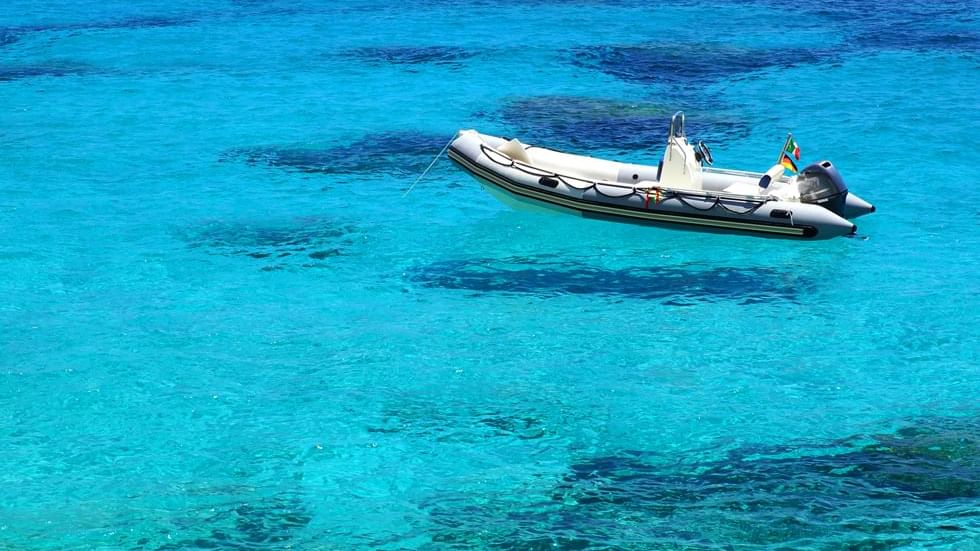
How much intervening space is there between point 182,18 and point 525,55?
1135 cm

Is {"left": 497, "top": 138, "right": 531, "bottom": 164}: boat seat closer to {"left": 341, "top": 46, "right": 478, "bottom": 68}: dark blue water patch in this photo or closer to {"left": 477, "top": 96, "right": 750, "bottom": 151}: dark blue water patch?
{"left": 477, "top": 96, "right": 750, "bottom": 151}: dark blue water patch

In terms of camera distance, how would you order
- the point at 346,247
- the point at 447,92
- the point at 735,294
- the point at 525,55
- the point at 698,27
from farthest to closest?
the point at 698,27 < the point at 525,55 < the point at 447,92 < the point at 346,247 < the point at 735,294

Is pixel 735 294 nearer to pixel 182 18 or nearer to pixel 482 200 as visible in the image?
pixel 482 200

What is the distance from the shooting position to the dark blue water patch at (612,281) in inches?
602

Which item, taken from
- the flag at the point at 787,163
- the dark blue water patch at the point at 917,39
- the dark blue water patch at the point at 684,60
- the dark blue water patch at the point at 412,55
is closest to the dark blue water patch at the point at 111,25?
the dark blue water patch at the point at 412,55

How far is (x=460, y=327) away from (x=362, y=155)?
7.86 metres

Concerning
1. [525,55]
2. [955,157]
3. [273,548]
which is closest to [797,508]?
[273,548]

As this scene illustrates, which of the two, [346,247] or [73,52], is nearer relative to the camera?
[346,247]

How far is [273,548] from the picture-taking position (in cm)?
988

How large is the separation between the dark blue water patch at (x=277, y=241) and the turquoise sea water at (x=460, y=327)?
0.06 m

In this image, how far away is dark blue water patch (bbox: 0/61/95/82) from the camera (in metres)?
27.8

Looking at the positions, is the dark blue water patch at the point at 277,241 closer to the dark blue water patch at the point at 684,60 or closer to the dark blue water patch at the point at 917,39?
the dark blue water patch at the point at 684,60

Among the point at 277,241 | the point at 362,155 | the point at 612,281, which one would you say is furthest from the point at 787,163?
the point at 362,155

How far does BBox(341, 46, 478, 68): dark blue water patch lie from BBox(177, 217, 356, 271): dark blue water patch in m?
11.7
